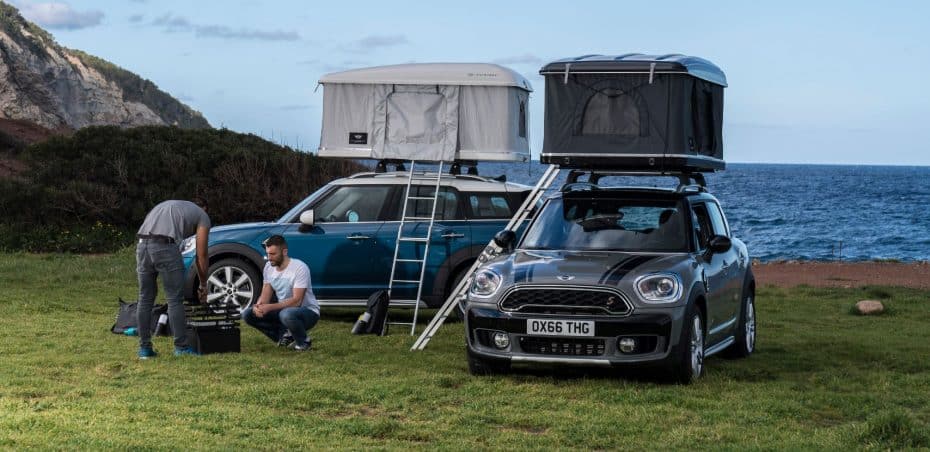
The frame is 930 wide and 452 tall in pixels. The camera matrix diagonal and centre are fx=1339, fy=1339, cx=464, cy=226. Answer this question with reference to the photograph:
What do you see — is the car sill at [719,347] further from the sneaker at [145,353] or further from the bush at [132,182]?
the bush at [132,182]

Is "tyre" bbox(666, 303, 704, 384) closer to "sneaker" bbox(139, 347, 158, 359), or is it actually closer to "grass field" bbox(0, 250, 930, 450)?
"grass field" bbox(0, 250, 930, 450)

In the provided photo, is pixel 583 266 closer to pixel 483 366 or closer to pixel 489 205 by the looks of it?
pixel 483 366

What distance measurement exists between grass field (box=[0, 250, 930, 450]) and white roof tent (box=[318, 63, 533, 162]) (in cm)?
210

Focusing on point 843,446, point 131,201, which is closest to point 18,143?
point 131,201

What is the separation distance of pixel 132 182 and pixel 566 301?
81.7 feet

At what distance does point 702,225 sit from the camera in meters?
12.4

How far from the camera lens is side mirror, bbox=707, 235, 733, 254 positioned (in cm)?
1163

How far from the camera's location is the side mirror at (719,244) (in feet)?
38.2

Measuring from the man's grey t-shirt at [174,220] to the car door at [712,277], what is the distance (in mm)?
4464

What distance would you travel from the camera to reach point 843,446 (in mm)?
8219

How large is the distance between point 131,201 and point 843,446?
87.7 feet

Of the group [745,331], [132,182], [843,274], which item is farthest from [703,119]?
[132,182]

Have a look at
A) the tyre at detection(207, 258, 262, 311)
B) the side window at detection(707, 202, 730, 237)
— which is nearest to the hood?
the side window at detection(707, 202, 730, 237)

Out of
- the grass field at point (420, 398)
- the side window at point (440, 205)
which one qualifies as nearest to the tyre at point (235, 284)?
the grass field at point (420, 398)
